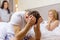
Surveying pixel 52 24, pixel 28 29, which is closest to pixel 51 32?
pixel 52 24

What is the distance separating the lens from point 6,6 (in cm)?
268

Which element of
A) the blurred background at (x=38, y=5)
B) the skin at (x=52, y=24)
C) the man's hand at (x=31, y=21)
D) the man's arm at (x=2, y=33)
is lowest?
the man's arm at (x=2, y=33)

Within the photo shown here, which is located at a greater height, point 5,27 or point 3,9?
point 3,9

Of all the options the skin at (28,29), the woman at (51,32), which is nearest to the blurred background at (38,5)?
the woman at (51,32)

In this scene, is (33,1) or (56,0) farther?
(33,1)

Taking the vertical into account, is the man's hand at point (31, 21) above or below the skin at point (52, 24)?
above

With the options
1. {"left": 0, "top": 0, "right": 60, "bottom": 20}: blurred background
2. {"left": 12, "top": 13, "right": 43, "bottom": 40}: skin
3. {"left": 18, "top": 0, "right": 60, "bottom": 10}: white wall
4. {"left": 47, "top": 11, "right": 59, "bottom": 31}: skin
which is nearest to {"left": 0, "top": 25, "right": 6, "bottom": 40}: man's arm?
{"left": 12, "top": 13, "right": 43, "bottom": 40}: skin

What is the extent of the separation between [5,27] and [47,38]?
1.28 ft

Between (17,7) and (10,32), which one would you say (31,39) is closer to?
(10,32)

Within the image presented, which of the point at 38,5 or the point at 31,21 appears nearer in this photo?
the point at 31,21

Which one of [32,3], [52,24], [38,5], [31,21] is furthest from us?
[32,3]

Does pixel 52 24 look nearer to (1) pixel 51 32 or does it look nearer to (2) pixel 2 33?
(1) pixel 51 32

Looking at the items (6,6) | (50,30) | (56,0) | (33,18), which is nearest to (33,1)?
(6,6)

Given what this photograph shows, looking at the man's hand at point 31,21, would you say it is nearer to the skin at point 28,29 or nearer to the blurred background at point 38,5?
the skin at point 28,29
